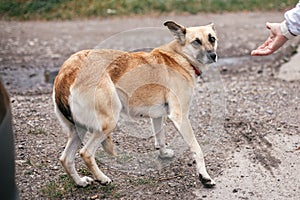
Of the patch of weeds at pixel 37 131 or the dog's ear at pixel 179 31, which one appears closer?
the dog's ear at pixel 179 31

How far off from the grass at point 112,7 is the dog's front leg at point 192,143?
7101 mm

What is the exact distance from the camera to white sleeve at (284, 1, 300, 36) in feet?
14.0

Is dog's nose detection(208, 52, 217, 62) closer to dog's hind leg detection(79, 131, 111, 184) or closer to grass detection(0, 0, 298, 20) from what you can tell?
dog's hind leg detection(79, 131, 111, 184)

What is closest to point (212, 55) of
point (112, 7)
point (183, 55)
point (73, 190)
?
point (183, 55)

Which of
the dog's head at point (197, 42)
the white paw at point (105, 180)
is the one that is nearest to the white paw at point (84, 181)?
the white paw at point (105, 180)

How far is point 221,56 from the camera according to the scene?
9.17 metres

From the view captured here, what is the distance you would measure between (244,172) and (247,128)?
1.03 metres

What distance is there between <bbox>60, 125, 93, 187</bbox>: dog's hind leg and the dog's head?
1128 mm

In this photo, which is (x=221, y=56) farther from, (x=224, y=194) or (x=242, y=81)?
(x=224, y=194)

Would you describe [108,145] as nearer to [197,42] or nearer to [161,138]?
[161,138]

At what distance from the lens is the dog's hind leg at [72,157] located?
184 inches

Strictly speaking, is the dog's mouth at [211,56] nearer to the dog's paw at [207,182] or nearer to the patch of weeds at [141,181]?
the dog's paw at [207,182]

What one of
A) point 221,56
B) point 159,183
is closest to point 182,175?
point 159,183

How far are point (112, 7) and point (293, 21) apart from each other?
8.11m
